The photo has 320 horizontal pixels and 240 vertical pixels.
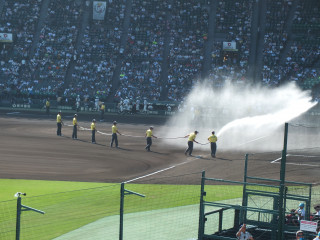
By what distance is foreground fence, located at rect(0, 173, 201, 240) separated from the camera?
16.4 m

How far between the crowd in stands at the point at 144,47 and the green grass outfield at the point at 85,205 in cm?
3297

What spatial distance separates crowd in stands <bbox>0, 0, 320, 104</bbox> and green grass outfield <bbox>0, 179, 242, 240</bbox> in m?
33.0

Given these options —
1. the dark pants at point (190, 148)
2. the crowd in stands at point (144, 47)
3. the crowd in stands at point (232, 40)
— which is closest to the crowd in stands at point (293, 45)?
the crowd in stands at point (144, 47)

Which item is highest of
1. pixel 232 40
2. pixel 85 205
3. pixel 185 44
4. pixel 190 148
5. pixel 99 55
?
pixel 232 40

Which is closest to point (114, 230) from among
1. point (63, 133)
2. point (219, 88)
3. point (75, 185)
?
point (75, 185)

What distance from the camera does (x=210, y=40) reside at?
6303 centimetres

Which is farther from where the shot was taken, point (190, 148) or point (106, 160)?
point (190, 148)

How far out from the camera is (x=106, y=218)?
62.9 feet

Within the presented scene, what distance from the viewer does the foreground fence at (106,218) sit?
1641cm

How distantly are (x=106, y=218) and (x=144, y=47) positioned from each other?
45.7m

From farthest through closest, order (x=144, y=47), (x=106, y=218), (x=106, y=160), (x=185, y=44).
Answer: (x=144, y=47) → (x=185, y=44) → (x=106, y=160) → (x=106, y=218)

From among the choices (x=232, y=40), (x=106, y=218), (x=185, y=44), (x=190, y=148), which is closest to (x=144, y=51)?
(x=185, y=44)

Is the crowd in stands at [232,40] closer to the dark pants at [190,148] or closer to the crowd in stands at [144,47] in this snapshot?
the crowd in stands at [144,47]

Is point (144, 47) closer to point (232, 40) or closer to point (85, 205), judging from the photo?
point (232, 40)
